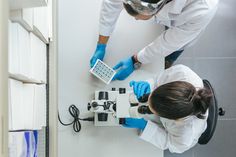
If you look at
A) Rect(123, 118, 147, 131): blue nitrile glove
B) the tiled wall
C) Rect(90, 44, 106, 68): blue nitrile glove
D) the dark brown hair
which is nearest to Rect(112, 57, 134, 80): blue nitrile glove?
Rect(90, 44, 106, 68): blue nitrile glove

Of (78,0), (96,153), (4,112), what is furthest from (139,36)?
(4,112)

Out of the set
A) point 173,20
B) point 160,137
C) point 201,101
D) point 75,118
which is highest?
point 173,20

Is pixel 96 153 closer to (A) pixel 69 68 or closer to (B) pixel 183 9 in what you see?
(A) pixel 69 68

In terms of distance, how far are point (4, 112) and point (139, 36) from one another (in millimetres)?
1143

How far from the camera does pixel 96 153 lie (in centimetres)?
152

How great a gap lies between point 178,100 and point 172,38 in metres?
0.41

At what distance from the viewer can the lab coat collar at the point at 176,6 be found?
121 cm

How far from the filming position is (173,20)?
140cm

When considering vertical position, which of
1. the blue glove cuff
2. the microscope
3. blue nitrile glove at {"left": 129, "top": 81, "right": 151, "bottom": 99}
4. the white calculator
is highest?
the blue glove cuff

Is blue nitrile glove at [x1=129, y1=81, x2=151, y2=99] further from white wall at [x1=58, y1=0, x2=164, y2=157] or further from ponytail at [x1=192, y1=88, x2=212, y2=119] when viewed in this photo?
ponytail at [x1=192, y1=88, x2=212, y2=119]

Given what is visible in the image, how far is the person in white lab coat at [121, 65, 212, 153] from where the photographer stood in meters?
1.14

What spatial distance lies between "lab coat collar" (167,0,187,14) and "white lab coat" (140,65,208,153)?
29cm

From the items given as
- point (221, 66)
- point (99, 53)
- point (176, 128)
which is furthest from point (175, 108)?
point (221, 66)

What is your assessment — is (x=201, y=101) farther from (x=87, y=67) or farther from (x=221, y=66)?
(x=221, y=66)
